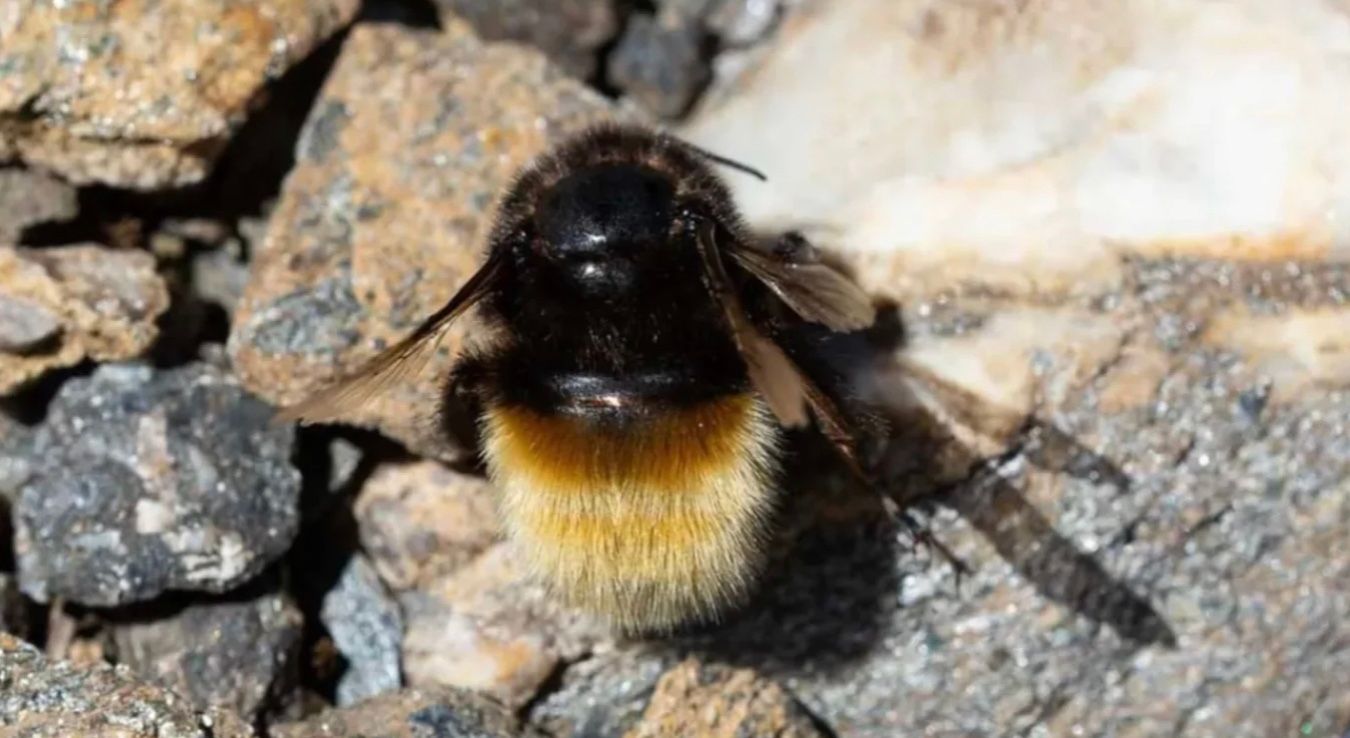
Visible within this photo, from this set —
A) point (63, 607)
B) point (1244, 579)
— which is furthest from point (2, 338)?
point (1244, 579)

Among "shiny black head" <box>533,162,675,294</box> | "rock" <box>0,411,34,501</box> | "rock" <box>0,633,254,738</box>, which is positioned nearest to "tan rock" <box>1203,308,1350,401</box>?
"shiny black head" <box>533,162,675,294</box>

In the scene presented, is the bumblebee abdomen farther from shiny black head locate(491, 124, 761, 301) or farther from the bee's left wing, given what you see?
shiny black head locate(491, 124, 761, 301)

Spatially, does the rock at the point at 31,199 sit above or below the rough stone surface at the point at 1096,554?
above

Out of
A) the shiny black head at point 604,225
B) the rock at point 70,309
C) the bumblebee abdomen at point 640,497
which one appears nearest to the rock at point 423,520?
the rock at point 70,309

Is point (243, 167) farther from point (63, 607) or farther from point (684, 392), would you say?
point (684, 392)

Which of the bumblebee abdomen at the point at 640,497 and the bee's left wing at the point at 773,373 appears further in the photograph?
the bumblebee abdomen at the point at 640,497

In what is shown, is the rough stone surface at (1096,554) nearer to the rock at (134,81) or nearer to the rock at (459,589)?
the rock at (459,589)

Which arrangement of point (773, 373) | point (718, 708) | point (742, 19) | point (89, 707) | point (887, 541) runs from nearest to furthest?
point (773, 373), point (89, 707), point (718, 708), point (887, 541), point (742, 19)

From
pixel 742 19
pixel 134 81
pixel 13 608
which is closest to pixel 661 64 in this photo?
pixel 742 19

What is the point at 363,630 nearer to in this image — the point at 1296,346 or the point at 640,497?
the point at 640,497
